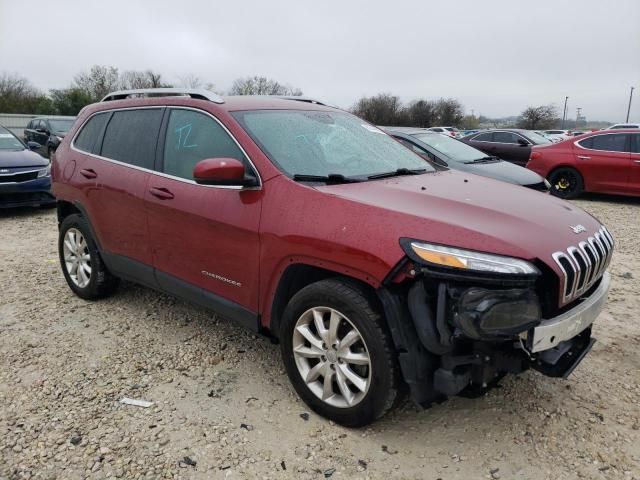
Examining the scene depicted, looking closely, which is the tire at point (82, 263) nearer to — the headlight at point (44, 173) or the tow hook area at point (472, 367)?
the tow hook area at point (472, 367)

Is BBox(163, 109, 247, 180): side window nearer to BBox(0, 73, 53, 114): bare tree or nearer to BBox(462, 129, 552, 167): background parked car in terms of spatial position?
BBox(462, 129, 552, 167): background parked car

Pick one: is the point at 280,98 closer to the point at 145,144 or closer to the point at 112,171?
the point at 145,144

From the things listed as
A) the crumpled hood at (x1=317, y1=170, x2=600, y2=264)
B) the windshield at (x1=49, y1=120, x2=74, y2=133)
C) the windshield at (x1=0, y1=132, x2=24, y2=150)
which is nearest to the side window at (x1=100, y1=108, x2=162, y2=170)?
the crumpled hood at (x1=317, y1=170, x2=600, y2=264)

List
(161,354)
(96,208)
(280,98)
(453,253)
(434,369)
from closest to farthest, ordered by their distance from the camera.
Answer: (453,253) < (434,369) < (161,354) < (280,98) < (96,208)

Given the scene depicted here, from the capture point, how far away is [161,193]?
136 inches

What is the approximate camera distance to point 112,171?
3.93m

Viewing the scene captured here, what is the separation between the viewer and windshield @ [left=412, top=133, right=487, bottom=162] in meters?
7.59

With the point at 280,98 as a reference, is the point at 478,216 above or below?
below

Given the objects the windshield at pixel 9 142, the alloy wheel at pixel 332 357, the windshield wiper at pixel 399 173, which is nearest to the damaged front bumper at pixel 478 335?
the alloy wheel at pixel 332 357

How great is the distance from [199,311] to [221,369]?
39.4 inches

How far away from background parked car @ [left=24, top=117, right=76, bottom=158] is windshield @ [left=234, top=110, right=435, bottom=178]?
1407 centimetres

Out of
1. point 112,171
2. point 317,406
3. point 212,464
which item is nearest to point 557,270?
point 317,406

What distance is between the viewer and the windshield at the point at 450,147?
24.9 ft

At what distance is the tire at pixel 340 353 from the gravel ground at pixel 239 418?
157 millimetres
